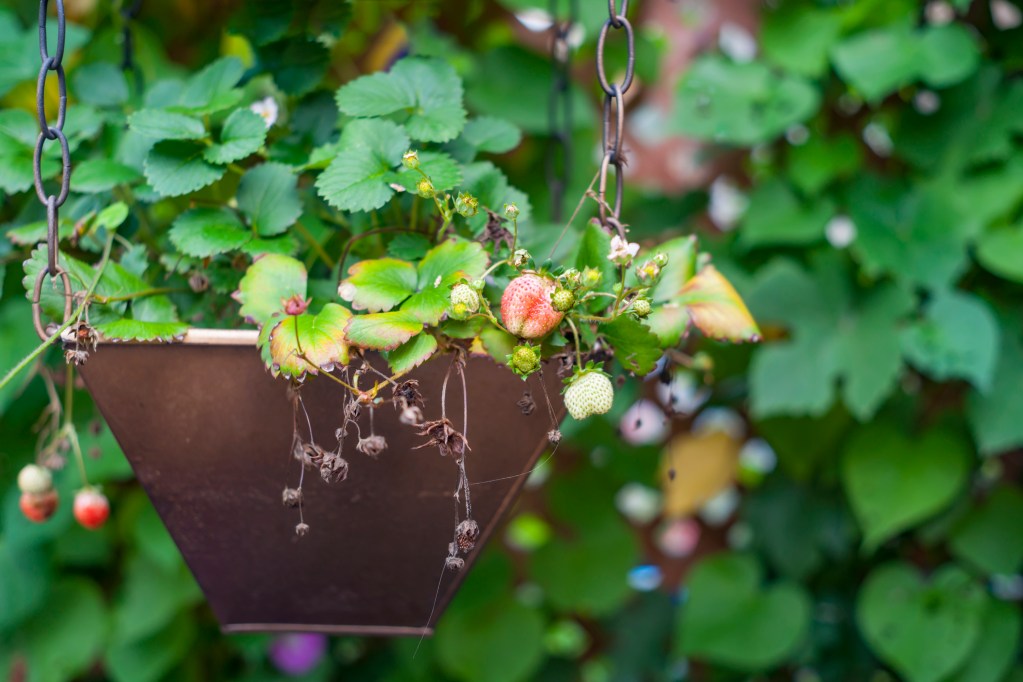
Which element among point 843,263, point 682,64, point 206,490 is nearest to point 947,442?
point 843,263

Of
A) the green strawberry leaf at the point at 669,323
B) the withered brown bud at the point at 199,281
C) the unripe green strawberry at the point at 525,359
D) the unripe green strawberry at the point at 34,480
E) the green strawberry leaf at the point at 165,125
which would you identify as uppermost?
the green strawberry leaf at the point at 165,125

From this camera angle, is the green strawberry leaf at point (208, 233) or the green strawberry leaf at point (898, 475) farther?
the green strawberry leaf at point (898, 475)

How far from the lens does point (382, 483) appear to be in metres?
0.54

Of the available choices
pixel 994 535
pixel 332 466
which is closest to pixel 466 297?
pixel 332 466

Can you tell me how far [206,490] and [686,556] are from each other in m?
0.97

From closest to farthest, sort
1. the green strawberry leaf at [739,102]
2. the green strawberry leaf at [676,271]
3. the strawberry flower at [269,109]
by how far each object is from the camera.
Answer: the green strawberry leaf at [676,271] → the strawberry flower at [269,109] → the green strawberry leaf at [739,102]

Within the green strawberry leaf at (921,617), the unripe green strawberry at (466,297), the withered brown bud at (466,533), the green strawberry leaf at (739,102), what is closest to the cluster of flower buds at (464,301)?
the unripe green strawberry at (466,297)

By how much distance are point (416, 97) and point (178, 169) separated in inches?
6.3

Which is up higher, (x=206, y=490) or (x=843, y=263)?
(x=206, y=490)

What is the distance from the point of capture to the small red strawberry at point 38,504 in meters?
0.64

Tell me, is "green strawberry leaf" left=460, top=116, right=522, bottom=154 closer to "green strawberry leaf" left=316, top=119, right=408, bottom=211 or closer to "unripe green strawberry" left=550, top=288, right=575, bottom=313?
"green strawberry leaf" left=316, top=119, right=408, bottom=211

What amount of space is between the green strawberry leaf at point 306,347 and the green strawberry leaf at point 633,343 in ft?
0.46

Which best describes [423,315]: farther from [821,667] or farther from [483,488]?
[821,667]

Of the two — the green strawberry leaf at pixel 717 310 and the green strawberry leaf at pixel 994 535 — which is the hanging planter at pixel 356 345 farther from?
the green strawberry leaf at pixel 994 535
